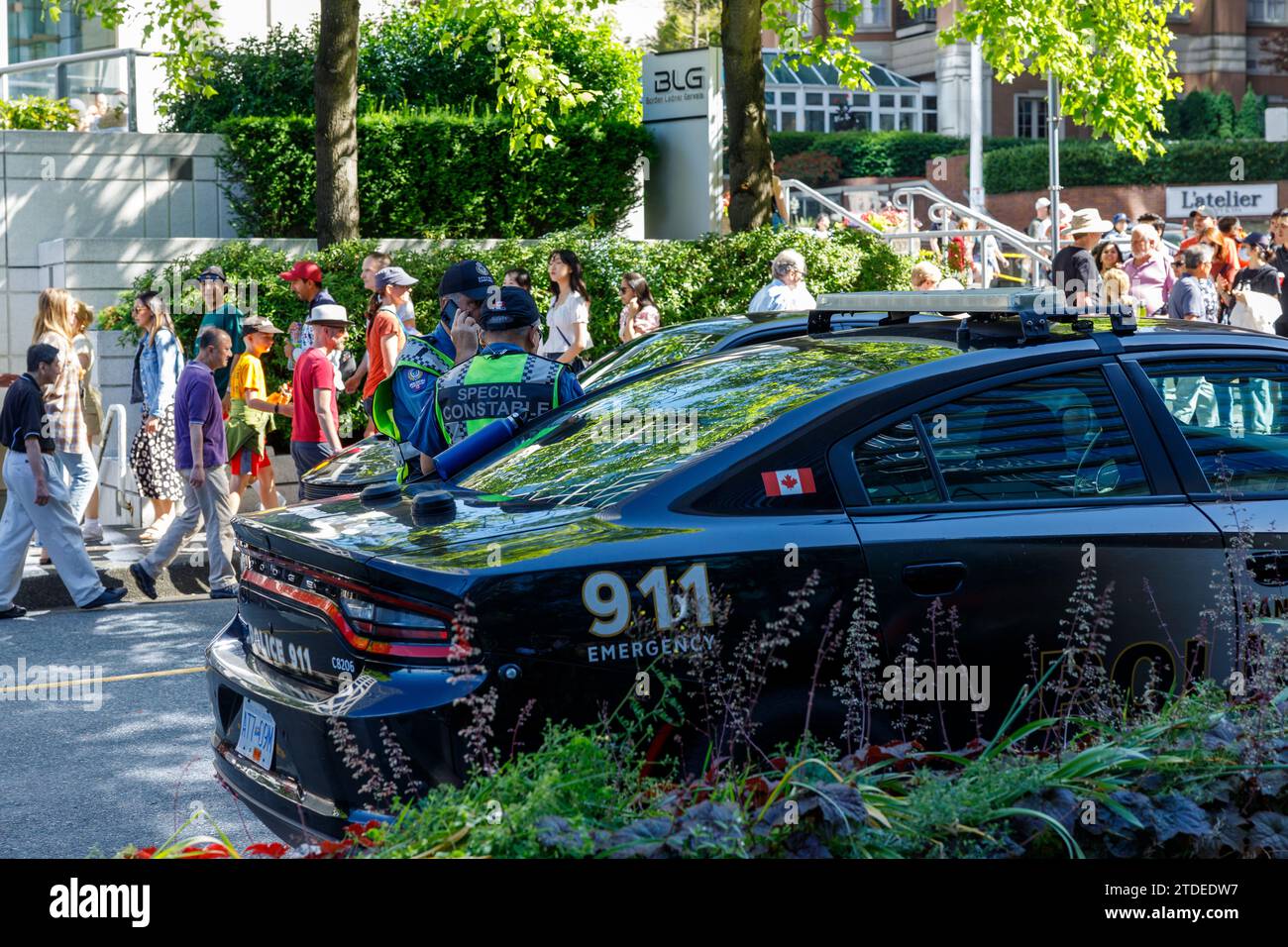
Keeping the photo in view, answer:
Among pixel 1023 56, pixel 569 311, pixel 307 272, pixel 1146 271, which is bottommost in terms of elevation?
pixel 569 311

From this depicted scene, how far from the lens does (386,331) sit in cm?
1118

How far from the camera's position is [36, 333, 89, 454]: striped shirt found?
32.1 feet

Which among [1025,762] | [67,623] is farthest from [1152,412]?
[67,623]

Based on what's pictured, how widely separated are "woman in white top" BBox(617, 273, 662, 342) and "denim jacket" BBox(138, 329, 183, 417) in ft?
12.1

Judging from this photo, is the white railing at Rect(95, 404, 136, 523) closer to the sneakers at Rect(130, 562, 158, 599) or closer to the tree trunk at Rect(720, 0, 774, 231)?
the sneakers at Rect(130, 562, 158, 599)

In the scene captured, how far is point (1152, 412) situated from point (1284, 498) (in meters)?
0.54

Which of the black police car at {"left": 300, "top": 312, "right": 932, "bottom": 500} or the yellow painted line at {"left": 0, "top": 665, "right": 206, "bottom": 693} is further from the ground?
the black police car at {"left": 300, "top": 312, "right": 932, "bottom": 500}

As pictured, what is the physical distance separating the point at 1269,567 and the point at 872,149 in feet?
154

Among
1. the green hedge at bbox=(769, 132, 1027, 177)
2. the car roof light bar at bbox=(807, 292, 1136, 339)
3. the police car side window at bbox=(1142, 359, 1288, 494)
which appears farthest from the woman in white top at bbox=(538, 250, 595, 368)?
the green hedge at bbox=(769, 132, 1027, 177)

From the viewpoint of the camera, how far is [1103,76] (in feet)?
55.8

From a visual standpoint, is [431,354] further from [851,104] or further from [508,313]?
[851,104]

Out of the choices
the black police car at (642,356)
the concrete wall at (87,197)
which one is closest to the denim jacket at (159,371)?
the black police car at (642,356)

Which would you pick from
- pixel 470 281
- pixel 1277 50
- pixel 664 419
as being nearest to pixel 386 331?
pixel 470 281

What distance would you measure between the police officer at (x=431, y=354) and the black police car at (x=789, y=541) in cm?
301
